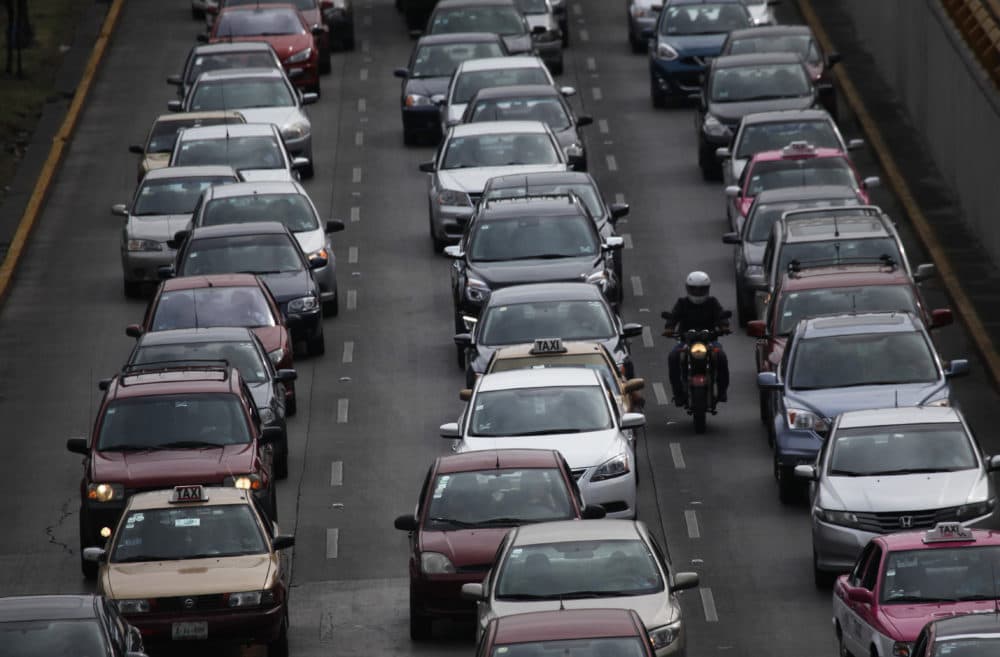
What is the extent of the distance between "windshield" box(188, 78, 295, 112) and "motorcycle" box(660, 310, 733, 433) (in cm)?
1602

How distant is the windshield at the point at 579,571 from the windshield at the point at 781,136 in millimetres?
19269

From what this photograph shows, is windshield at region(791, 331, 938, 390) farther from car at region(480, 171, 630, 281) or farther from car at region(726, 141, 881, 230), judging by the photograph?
car at region(726, 141, 881, 230)

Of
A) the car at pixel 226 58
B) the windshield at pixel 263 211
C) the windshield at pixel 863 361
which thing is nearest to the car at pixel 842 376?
the windshield at pixel 863 361

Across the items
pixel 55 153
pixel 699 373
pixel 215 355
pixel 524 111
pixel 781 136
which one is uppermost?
pixel 215 355

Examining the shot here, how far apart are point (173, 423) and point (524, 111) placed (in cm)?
1679

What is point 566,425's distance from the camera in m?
25.1

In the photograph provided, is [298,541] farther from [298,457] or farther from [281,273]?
[281,273]

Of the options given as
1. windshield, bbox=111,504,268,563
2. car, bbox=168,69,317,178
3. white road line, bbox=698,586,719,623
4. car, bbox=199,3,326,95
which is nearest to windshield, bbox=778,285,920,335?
white road line, bbox=698,586,719,623

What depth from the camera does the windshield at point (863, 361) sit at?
86.0 feet

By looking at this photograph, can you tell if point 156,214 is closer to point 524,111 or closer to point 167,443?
point 524,111

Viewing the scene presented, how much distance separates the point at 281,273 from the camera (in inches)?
1278

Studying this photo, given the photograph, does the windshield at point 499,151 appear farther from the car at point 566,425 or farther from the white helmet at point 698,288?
the car at point 566,425

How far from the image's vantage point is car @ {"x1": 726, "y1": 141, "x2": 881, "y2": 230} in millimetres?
36125

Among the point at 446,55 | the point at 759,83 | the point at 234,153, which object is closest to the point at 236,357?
the point at 234,153
